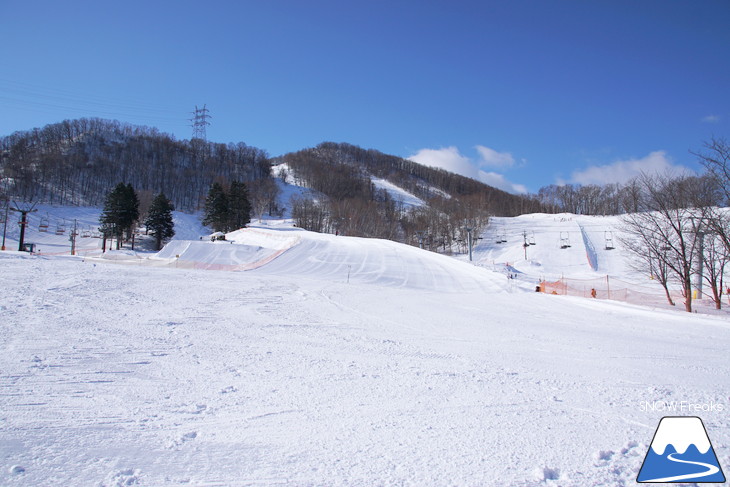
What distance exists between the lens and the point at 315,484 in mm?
2721

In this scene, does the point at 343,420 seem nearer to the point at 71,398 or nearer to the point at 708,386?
the point at 71,398

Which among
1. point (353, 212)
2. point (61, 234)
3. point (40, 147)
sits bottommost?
point (61, 234)

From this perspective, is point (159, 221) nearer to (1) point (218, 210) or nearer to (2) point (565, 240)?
(1) point (218, 210)

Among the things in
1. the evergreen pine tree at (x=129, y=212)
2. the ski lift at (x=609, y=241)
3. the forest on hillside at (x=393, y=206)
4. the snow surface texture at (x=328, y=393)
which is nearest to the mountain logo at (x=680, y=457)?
the snow surface texture at (x=328, y=393)

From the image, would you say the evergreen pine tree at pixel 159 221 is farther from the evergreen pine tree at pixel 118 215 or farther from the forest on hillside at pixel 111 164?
the forest on hillside at pixel 111 164

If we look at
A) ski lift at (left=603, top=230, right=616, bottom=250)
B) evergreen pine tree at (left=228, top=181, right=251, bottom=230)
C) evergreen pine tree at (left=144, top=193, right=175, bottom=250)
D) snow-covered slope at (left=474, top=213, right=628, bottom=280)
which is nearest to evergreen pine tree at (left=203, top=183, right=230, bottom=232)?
evergreen pine tree at (left=228, top=181, right=251, bottom=230)

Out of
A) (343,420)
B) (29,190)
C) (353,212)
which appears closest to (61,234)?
(29,190)

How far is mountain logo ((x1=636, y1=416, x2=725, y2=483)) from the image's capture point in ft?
9.45

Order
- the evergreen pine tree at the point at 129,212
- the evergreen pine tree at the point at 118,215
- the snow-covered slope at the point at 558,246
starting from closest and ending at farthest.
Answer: the snow-covered slope at the point at 558,246 < the evergreen pine tree at the point at 118,215 < the evergreen pine tree at the point at 129,212

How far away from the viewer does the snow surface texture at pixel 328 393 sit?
115 inches

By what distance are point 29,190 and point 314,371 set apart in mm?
120367

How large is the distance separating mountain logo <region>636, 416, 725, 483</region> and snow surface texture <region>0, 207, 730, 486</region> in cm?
11

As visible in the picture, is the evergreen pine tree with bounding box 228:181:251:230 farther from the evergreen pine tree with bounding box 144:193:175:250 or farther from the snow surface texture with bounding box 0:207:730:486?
the snow surface texture with bounding box 0:207:730:486

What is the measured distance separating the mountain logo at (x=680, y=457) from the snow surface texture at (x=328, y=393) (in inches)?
4.3
